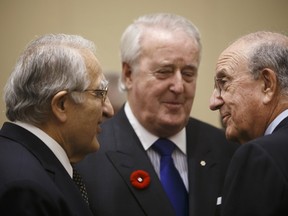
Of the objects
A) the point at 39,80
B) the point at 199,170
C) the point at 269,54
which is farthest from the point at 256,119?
the point at 39,80

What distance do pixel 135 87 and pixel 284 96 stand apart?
0.91m

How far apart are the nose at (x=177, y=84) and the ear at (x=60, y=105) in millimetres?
802

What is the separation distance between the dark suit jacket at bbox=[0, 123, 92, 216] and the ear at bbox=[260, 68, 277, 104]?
2.59ft

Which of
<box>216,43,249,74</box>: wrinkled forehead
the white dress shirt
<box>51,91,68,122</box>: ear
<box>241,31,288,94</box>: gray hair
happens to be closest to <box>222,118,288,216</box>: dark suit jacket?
<box>241,31,288,94</box>: gray hair

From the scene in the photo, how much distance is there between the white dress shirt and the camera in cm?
278

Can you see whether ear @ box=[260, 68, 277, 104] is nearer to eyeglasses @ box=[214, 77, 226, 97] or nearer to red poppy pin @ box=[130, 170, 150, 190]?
eyeglasses @ box=[214, 77, 226, 97]

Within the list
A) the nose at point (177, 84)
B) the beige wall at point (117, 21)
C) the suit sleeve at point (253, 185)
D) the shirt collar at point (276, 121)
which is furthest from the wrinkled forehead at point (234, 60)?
the beige wall at point (117, 21)

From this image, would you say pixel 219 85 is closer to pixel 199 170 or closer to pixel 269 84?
pixel 269 84

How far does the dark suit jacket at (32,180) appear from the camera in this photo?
177 centimetres

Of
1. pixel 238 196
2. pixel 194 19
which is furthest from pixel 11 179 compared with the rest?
pixel 194 19

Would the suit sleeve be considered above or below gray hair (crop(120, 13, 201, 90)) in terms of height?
below

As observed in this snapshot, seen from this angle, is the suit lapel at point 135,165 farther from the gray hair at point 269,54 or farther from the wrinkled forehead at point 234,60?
the gray hair at point 269,54

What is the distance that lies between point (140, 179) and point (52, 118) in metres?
0.70

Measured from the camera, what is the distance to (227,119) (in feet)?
7.97
